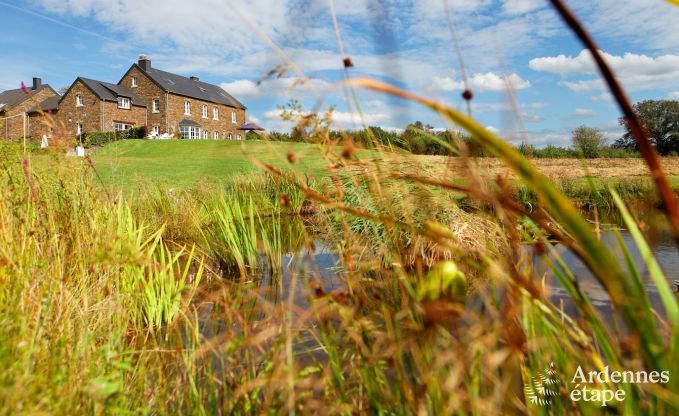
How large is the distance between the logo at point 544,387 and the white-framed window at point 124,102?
151ft

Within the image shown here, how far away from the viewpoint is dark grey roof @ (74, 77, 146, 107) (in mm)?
39594

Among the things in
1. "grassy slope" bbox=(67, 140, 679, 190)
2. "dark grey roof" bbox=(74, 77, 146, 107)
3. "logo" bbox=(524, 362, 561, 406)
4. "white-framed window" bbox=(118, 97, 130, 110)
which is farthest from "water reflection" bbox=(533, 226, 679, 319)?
"white-framed window" bbox=(118, 97, 130, 110)

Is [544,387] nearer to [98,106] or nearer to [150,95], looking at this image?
[98,106]

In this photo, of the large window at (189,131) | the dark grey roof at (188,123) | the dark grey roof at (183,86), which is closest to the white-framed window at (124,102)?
the dark grey roof at (183,86)

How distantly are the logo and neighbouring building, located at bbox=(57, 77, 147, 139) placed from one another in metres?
44.0

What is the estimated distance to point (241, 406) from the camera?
5.11 feet

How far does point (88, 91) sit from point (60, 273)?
147ft

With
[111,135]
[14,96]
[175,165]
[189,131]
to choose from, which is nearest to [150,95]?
[189,131]

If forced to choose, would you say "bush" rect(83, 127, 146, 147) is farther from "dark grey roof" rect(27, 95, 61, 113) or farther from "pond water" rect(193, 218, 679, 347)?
"pond water" rect(193, 218, 679, 347)

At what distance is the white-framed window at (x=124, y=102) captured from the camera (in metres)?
40.9

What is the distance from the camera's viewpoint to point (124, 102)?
136ft

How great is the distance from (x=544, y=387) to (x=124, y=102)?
4644cm

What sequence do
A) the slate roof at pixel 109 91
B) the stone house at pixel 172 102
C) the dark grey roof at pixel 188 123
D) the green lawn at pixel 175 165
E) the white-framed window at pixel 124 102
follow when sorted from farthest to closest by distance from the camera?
1. the dark grey roof at pixel 188 123
2. the stone house at pixel 172 102
3. the white-framed window at pixel 124 102
4. the slate roof at pixel 109 91
5. the green lawn at pixel 175 165

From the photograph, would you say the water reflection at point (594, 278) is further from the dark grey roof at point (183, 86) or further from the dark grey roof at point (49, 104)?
the dark grey roof at point (49, 104)
